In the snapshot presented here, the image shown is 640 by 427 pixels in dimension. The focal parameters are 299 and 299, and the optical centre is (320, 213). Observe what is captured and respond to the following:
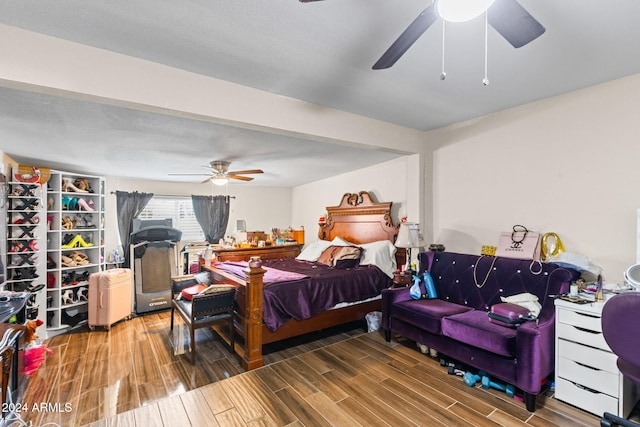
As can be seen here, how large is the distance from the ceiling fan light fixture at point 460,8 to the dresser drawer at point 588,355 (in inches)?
87.3

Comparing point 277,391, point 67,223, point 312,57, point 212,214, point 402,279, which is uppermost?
point 312,57

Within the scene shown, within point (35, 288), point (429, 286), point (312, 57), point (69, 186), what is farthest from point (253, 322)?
point (69, 186)

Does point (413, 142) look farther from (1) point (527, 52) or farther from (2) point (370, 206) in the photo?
(1) point (527, 52)

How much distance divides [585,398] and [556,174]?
1.75 metres

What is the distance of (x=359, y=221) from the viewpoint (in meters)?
4.96

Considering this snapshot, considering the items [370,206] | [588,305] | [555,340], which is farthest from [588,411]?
[370,206]

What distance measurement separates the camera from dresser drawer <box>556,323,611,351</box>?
1965mm

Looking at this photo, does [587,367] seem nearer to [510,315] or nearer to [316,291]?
[510,315]

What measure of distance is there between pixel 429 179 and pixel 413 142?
507 millimetres

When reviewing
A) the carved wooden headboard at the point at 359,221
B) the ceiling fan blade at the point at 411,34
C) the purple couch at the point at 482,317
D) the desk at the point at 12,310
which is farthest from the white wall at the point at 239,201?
the ceiling fan blade at the point at 411,34

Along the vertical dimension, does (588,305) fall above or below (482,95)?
below

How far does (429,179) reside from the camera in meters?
3.72

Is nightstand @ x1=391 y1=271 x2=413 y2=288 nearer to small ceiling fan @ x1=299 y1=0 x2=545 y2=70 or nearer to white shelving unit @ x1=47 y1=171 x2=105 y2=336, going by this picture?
small ceiling fan @ x1=299 y1=0 x2=545 y2=70

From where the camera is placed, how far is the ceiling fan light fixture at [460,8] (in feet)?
Answer: 3.35
